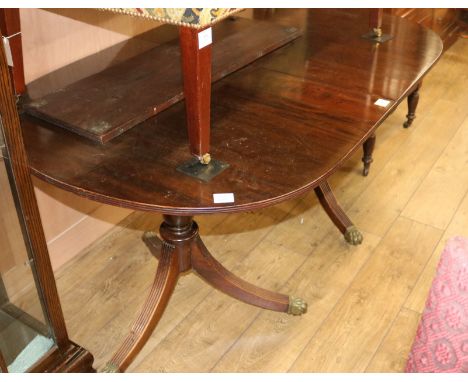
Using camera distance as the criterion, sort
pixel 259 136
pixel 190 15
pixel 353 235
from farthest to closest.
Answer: pixel 353 235 → pixel 259 136 → pixel 190 15

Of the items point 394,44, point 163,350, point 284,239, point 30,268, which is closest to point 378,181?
point 284,239

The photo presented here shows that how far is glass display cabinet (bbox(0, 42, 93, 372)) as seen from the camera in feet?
3.23

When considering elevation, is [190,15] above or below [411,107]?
above

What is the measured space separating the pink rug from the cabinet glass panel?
28.1 inches

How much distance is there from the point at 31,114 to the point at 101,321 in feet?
2.29

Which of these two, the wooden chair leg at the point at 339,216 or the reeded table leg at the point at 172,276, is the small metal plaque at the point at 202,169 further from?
the wooden chair leg at the point at 339,216

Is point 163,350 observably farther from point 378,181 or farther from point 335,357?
point 378,181

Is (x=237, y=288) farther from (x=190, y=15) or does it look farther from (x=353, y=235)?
(x=190, y=15)

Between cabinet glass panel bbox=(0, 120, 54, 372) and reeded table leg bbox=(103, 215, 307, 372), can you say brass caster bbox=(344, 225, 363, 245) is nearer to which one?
reeded table leg bbox=(103, 215, 307, 372)

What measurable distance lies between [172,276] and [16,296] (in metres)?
0.57

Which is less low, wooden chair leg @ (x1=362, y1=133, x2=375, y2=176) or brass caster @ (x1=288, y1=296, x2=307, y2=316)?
wooden chair leg @ (x1=362, y1=133, x2=375, y2=176)

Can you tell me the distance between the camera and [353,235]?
2.09 metres

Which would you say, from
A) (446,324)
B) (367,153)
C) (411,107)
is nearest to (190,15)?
(446,324)

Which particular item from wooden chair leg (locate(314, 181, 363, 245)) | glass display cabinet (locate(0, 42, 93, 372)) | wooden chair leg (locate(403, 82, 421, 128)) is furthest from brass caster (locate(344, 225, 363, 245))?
glass display cabinet (locate(0, 42, 93, 372))
